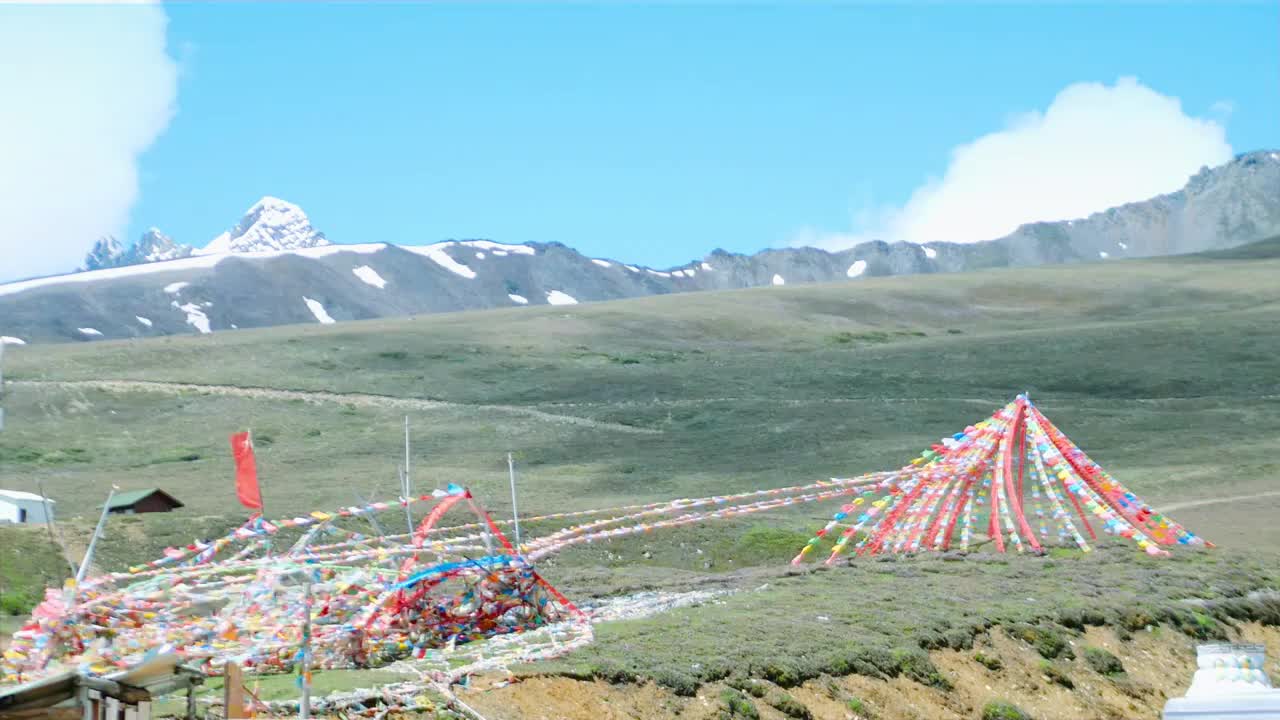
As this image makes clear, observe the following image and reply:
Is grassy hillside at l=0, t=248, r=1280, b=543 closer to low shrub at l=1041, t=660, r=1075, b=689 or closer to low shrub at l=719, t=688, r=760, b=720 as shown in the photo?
low shrub at l=1041, t=660, r=1075, b=689

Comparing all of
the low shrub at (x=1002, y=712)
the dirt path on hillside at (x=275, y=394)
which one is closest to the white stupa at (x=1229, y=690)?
the low shrub at (x=1002, y=712)

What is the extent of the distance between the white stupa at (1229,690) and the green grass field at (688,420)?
7424 mm

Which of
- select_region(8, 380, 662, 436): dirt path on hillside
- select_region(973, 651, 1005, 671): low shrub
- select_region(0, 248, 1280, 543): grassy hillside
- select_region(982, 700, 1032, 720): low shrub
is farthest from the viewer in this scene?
select_region(8, 380, 662, 436): dirt path on hillside

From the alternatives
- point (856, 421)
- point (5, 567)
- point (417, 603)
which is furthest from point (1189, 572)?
point (856, 421)

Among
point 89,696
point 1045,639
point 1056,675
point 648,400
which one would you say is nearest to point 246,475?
point 89,696

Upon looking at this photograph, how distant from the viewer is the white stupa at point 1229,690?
10.5 meters

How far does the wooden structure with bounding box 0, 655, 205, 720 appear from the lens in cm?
1018

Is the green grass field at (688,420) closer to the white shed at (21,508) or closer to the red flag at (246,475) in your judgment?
the white shed at (21,508)

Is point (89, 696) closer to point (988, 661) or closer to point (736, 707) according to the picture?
point (736, 707)

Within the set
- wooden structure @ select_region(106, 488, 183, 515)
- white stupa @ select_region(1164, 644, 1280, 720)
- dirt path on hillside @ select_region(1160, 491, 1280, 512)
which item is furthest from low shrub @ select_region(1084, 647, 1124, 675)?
wooden structure @ select_region(106, 488, 183, 515)

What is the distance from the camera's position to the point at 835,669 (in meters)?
19.3

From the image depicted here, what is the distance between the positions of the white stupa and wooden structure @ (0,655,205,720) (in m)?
6.93

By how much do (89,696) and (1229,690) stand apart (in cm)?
748

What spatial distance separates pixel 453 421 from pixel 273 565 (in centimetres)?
5753
